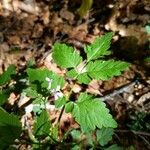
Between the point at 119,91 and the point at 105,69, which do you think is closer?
the point at 105,69

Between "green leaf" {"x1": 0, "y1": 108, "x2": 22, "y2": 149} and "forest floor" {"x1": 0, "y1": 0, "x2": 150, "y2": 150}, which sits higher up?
"forest floor" {"x1": 0, "y1": 0, "x2": 150, "y2": 150}

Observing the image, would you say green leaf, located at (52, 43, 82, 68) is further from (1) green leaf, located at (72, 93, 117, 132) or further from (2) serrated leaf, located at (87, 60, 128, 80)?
(1) green leaf, located at (72, 93, 117, 132)

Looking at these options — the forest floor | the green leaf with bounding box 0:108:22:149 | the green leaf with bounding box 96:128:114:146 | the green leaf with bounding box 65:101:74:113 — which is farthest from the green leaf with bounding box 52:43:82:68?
the forest floor

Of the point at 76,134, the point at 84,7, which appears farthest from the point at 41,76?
the point at 84,7

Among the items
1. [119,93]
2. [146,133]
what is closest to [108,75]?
[146,133]

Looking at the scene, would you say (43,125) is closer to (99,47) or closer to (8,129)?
(8,129)
